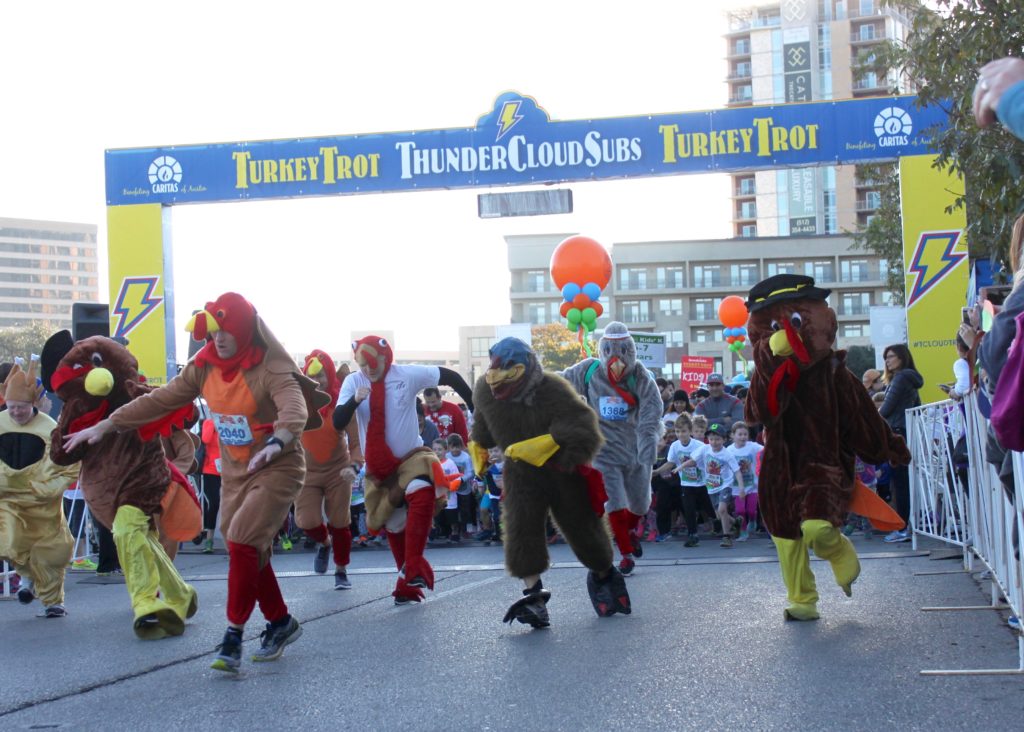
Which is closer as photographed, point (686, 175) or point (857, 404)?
point (857, 404)

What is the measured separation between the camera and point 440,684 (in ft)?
18.4

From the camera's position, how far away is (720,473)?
13.9 metres

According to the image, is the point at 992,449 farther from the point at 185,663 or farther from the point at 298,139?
the point at 298,139

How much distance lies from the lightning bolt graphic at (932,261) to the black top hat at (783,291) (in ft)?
28.5

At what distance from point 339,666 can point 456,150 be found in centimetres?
1179

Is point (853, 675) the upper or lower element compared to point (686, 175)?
lower

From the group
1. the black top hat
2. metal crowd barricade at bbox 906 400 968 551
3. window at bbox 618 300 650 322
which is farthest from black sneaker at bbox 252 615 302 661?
window at bbox 618 300 650 322

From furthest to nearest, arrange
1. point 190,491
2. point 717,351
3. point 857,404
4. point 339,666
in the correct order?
point 717,351 → point 190,491 → point 857,404 → point 339,666

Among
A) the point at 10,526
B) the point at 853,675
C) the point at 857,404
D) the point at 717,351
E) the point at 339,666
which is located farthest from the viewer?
the point at 717,351

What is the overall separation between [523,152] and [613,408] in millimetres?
7988

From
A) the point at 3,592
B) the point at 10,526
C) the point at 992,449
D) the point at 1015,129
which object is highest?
the point at 1015,129

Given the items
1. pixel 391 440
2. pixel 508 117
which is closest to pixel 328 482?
pixel 391 440

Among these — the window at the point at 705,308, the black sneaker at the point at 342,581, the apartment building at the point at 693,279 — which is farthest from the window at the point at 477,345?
the black sneaker at the point at 342,581

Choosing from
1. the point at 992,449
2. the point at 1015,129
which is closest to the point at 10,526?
the point at 992,449
